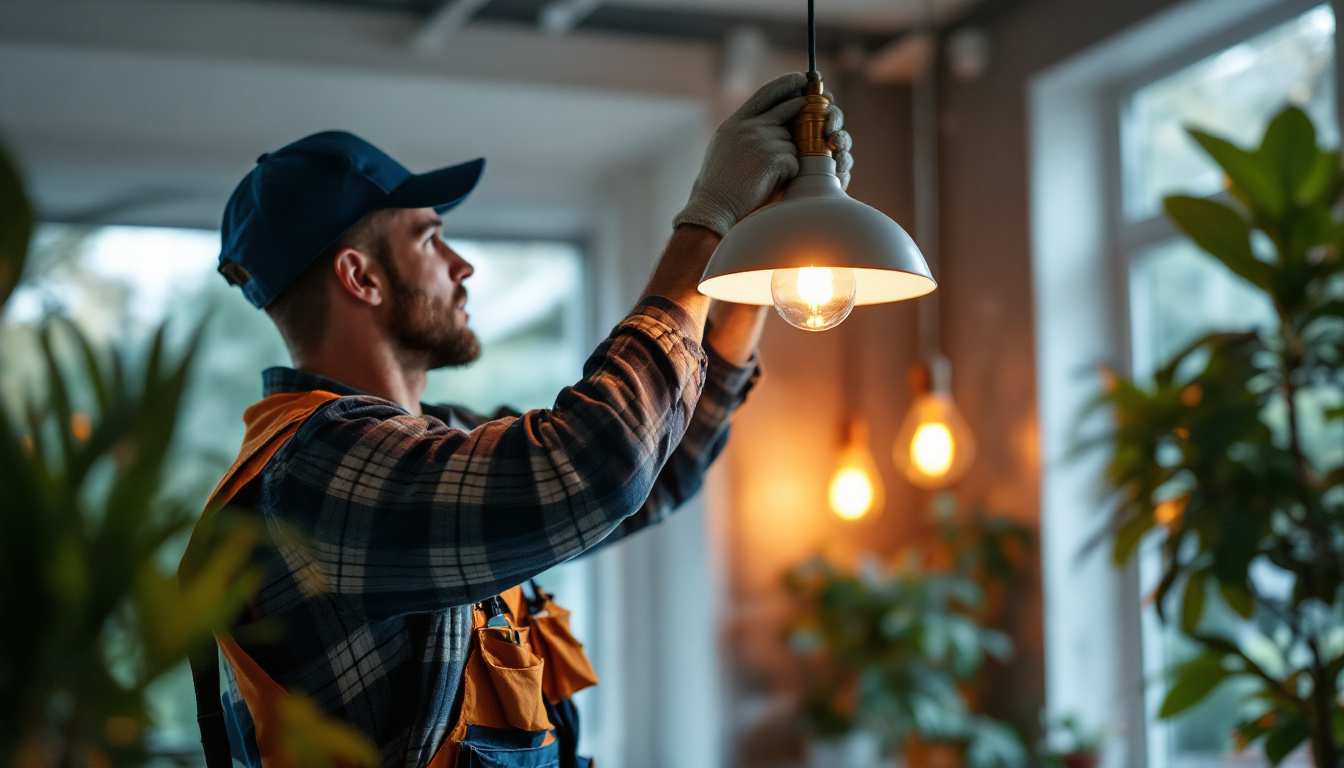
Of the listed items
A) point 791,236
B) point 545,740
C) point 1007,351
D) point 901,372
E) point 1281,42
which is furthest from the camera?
point 901,372

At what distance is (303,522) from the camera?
38.3 inches

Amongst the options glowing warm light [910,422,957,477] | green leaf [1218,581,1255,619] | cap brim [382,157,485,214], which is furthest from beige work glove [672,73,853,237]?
glowing warm light [910,422,957,477]

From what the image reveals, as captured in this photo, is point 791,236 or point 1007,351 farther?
point 1007,351

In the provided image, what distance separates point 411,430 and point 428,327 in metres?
0.33

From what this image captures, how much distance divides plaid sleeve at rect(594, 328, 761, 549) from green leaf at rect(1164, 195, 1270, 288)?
846mm

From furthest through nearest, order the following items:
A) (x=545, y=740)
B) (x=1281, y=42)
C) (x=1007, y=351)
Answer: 1. (x=1007, y=351)
2. (x=1281, y=42)
3. (x=545, y=740)

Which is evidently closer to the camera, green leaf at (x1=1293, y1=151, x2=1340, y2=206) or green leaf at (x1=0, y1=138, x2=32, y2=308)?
green leaf at (x1=0, y1=138, x2=32, y2=308)

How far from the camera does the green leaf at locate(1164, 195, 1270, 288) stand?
1812 mm

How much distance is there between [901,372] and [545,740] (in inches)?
102

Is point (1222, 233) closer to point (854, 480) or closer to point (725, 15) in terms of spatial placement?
point (854, 480)

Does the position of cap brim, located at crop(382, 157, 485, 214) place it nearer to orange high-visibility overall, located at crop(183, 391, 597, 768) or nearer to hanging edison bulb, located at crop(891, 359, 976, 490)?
orange high-visibility overall, located at crop(183, 391, 597, 768)

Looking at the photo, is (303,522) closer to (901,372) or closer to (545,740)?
(545,740)

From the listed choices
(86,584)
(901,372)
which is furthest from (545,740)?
(901,372)

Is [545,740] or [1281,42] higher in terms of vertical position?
[1281,42]
